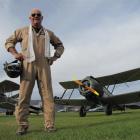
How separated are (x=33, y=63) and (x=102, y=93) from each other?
1462cm

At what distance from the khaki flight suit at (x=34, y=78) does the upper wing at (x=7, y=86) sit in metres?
23.8

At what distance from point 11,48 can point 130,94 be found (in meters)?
15.5

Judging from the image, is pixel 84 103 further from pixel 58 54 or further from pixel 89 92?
pixel 58 54

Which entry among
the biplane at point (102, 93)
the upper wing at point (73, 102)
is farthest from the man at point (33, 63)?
the upper wing at point (73, 102)

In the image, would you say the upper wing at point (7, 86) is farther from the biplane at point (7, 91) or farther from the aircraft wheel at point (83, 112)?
the aircraft wheel at point (83, 112)

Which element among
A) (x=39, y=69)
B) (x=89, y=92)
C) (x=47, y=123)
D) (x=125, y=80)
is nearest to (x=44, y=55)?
(x=39, y=69)

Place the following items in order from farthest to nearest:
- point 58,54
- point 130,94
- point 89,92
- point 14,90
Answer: point 14,90 → point 130,94 → point 89,92 → point 58,54

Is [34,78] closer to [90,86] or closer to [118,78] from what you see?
[90,86]

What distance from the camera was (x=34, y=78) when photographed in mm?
6121

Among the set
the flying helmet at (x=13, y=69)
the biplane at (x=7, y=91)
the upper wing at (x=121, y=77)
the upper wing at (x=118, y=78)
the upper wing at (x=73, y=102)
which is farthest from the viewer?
the biplane at (x=7, y=91)

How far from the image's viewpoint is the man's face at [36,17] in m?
6.04

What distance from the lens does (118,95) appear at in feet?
69.3

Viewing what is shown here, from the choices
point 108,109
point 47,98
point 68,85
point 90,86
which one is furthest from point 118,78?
point 47,98

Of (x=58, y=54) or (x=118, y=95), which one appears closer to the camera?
(x=58, y=54)
